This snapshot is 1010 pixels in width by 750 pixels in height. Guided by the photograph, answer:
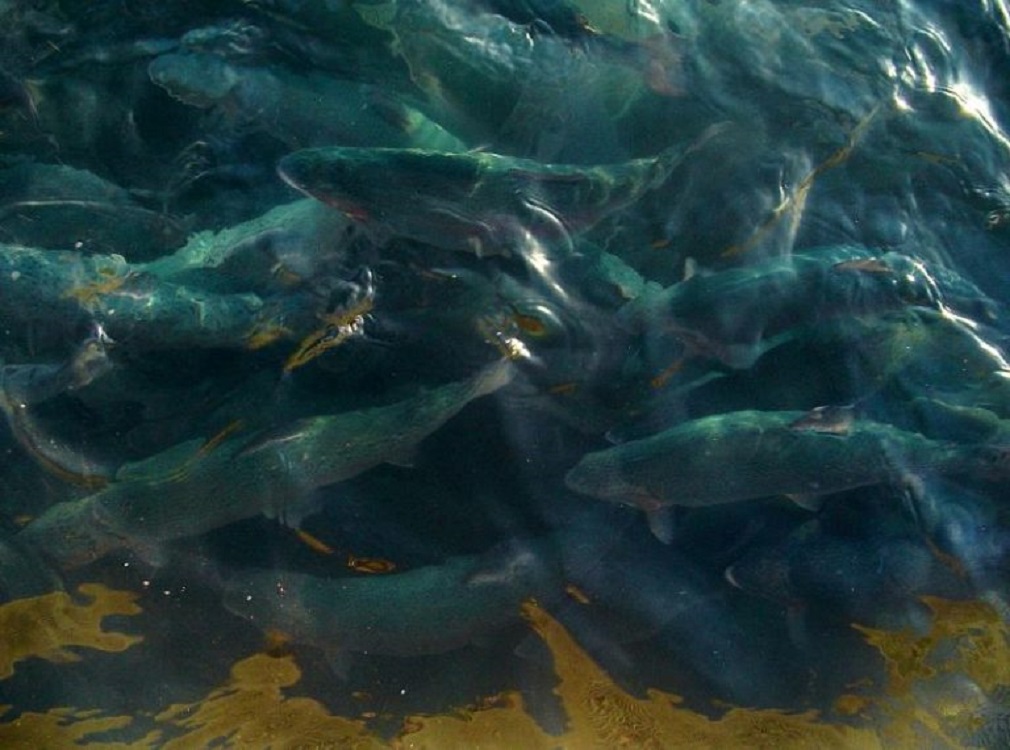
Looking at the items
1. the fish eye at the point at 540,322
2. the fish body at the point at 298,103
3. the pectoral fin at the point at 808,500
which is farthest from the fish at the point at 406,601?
the fish body at the point at 298,103

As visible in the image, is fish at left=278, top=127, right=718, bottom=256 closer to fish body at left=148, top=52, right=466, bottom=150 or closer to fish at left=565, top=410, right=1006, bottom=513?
fish body at left=148, top=52, right=466, bottom=150

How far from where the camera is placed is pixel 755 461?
13.7 feet

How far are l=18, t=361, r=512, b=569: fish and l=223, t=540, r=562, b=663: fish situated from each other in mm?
346

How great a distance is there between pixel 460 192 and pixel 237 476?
4.90 feet

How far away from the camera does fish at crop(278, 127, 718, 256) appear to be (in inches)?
157

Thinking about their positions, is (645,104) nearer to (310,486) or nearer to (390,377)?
(390,377)

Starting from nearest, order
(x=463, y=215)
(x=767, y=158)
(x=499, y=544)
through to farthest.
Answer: (x=463, y=215) < (x=499, y=544) < (x=767, y=158)

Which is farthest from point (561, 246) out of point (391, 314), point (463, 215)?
point (391, 314)

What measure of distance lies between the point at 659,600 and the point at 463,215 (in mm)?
1855

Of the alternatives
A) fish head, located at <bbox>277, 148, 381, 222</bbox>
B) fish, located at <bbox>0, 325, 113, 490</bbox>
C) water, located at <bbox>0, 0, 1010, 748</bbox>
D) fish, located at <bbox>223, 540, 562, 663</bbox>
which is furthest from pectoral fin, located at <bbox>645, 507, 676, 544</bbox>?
fish, located at <bbox>0, 325, 113, 490</bbox>

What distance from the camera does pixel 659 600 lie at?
439 centimetres

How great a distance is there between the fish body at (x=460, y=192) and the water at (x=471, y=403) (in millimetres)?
18

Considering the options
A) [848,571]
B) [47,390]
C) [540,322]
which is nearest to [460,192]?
[540,322]

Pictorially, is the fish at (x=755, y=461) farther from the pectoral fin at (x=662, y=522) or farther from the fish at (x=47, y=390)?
the fish at (x=47, y=390)
